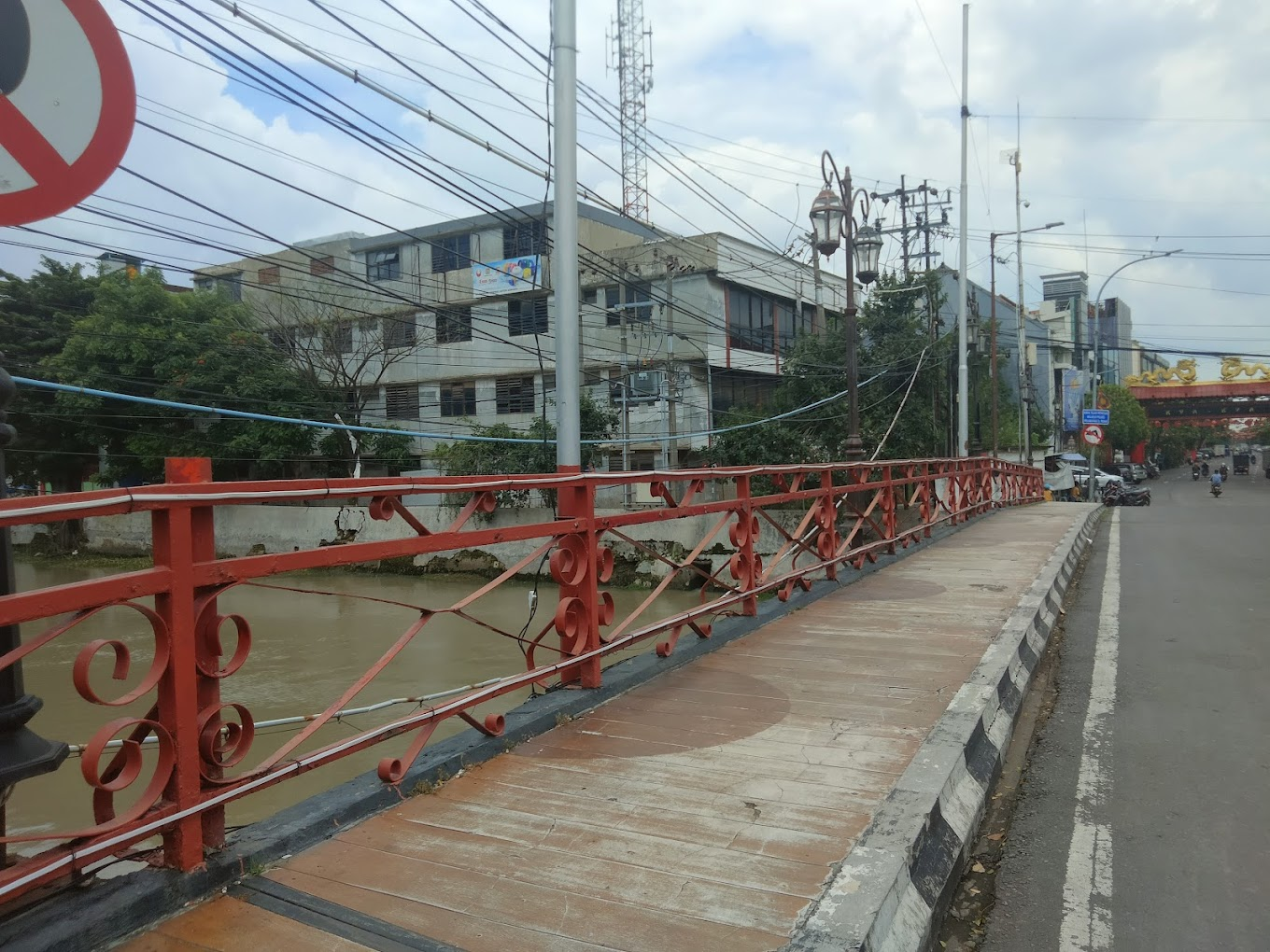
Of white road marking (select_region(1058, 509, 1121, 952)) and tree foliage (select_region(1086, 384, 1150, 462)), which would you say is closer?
white road marking (select_region(1058, 509, 1121, 952))

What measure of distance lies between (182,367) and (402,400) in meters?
8.72

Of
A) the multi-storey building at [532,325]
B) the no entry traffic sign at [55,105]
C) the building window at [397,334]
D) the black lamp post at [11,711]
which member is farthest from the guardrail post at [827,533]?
the building window at [397,334]

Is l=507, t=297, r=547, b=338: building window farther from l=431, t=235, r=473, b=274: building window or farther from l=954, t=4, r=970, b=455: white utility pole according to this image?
l=954, t=4, r=970, b=455: white utility pole

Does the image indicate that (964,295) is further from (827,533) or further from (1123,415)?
(1123,415)

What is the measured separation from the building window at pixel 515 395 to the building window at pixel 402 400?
3514mm

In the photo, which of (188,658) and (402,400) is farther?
(402,400)

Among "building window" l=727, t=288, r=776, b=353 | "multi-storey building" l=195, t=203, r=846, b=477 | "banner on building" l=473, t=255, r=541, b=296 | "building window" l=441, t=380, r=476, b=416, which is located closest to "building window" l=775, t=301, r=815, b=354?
"multi-storey building" l=195, t=203, r=846, b=477

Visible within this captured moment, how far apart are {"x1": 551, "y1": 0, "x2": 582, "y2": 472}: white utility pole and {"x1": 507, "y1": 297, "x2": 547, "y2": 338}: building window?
23195 mm

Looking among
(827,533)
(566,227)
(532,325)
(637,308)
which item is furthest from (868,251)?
(532,325)

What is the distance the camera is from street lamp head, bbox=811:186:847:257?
37.3 ft

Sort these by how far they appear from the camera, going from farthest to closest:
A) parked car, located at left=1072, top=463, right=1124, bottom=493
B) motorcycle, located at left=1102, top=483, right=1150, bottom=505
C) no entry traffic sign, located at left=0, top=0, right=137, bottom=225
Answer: parked car, located at left=1072, top=463, right=1124, bottom=493 < motorcycle, located at left=1102, top=483, right=1150, bottom=505 < no entry traffic sign, located at left=0, top=0, right=137, bottom=225

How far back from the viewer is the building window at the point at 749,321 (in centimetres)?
2873

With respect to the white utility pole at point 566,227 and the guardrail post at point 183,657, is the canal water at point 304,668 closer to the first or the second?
the white utility pole at point 566,227

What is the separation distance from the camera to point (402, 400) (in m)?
32.6
